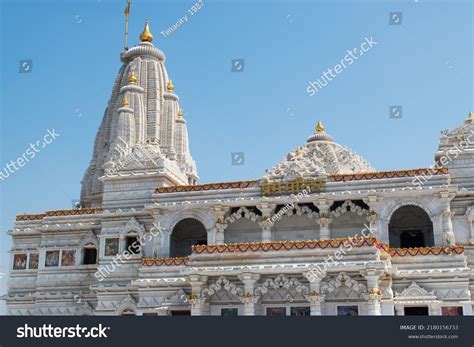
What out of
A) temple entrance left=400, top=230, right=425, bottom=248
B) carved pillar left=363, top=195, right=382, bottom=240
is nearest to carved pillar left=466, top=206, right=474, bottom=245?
temple entrance left=400, top=230, right=425, bottom=248

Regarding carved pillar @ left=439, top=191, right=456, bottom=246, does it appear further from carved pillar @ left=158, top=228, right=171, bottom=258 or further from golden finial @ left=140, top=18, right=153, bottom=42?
golden finial @ left=140, top=18, right=153, bottom=42

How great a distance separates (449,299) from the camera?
3183 centimetres

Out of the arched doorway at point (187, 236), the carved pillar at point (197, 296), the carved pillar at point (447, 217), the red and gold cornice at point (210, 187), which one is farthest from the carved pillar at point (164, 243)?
the carved pillar at point (447, 217)

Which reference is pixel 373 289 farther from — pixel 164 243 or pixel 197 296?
pixel 164 243

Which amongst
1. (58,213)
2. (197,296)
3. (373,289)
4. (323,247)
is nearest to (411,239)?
(373,289)

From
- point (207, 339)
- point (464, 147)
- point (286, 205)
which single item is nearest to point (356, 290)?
point (286, 205)

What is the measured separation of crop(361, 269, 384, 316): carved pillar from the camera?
3014cm

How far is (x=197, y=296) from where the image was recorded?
3278 centimetres

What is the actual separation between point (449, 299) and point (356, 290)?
509cm

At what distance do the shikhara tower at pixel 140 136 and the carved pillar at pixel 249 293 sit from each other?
1099 centimetres

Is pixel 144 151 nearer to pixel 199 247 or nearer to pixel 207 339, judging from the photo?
pixel 199 247

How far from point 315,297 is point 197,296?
6.38 meters

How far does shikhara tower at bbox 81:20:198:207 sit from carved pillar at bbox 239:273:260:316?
433 inches

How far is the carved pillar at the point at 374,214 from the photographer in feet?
114
